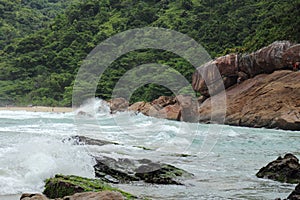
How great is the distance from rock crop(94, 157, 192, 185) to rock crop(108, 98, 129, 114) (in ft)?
92.7

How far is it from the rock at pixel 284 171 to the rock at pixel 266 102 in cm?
1341

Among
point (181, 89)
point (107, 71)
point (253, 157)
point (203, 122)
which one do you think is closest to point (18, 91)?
point (107, 71)

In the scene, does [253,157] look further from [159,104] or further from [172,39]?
[172,39]

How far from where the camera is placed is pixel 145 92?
147ft

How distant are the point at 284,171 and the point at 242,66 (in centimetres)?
1998

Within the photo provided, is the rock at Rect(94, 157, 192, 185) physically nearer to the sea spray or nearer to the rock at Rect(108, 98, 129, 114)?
the sea spray

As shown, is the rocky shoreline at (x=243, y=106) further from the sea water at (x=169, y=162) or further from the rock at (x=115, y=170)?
the sea water at (x=169, y=162)

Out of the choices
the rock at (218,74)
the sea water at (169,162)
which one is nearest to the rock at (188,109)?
the rock at (218,74)

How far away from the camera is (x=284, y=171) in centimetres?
989

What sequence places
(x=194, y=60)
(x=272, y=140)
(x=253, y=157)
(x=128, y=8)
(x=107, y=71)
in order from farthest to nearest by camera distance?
1. (x=128, y=8)
2. (x=107, y=71)
3. (x=194, y=60)
4. (x=272, y=140)
5. (x=253, y=157)

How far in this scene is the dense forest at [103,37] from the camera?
1885 inches

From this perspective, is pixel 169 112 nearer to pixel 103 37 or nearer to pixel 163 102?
pixel 163 102

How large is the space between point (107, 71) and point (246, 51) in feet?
73.3

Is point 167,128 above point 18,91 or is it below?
below
